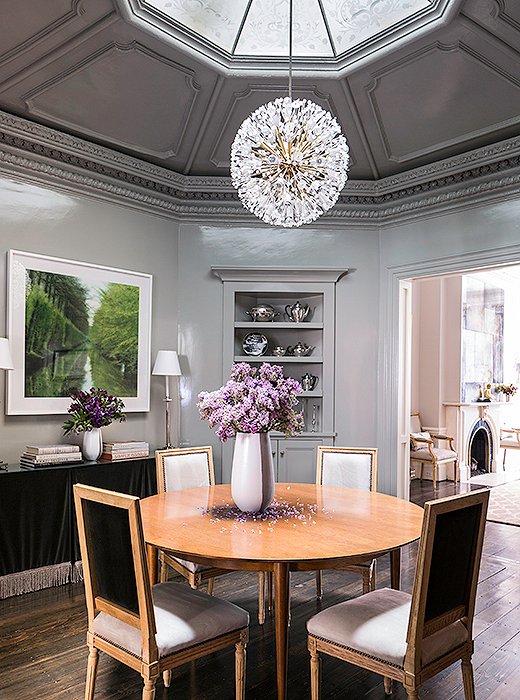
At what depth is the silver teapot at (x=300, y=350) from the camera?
17.6 feet

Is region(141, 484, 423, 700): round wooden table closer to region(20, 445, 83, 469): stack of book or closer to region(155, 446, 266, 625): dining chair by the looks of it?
region(155, 446, 266, 625): dining chair

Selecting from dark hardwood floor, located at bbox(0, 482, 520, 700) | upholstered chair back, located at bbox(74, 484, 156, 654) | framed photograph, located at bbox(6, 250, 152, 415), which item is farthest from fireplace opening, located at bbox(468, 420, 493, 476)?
upholstered chair back, located at bbox(74, 484, 156, 654)

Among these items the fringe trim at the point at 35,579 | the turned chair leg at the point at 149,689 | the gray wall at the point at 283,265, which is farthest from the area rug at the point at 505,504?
the turned chair leg at the point at 149,689

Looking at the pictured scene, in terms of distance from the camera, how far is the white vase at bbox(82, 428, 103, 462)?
4.09 metres

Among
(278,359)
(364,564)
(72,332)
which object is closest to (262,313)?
(278,359)

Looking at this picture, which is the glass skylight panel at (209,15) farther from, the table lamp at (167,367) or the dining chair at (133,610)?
the dining chair at (133,610)

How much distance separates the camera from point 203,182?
5074 millimetres

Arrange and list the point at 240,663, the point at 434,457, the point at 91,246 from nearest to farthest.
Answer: the point at 240,663
the point at 91,246
the point at 434,457

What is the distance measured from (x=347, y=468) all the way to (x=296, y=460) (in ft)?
5.20

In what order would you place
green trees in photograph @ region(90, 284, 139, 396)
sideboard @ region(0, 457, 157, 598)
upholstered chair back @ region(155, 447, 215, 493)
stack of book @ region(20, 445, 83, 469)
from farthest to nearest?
green trees in photograph @ region(90, 284, 139, 396), stack of book @ region(20, 445, 83, 469), sideboard @ region(0, 457, 157, 598), upholstered chair back @ region(155, 447, 215, 493)

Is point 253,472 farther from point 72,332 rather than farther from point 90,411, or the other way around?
point 72,332

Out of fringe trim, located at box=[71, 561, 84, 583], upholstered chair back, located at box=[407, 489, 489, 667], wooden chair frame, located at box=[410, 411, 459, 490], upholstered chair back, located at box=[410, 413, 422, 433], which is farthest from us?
upholstered chair back, located at box=[410, 413, 422, 433]

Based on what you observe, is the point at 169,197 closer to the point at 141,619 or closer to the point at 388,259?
the point at 388,259

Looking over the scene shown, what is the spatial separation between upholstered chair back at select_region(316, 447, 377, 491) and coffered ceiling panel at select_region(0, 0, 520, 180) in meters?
2.42
